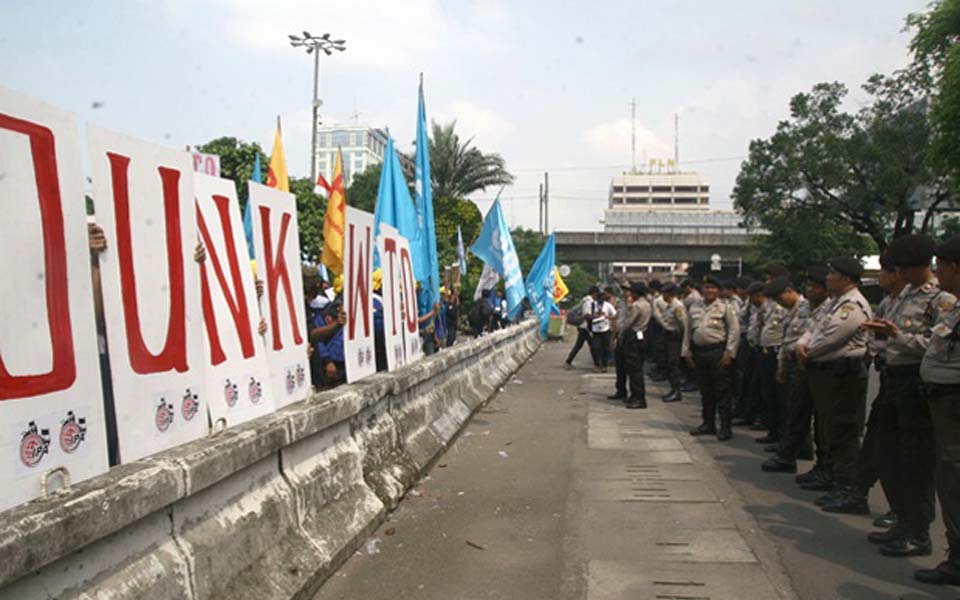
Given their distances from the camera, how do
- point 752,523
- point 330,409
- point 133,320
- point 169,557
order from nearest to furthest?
point 169,557 → point 133,320 → point 330,409 → point 752,523

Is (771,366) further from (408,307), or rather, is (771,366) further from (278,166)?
(278,166)

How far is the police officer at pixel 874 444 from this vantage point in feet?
18.0

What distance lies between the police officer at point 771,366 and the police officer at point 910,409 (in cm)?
371

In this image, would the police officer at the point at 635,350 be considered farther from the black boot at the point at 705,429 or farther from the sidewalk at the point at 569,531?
the sidewalk at the point at 569,531

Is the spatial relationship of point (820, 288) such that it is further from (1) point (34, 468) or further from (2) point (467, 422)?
(1) point (34, 468)

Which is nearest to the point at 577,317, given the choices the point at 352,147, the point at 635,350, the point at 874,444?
the point at 635,350

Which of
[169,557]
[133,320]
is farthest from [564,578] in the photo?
[133,320]

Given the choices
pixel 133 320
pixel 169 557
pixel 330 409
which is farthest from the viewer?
pixel 330 409

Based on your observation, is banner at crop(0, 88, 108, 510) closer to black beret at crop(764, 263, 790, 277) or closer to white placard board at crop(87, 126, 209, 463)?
white placard board at crop(87, 126, 209, 463)

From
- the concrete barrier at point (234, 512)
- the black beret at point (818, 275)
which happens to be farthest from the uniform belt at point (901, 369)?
the concrete barrier at point (234, 512)

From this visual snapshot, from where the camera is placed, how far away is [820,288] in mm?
7879

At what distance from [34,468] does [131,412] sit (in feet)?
2.01

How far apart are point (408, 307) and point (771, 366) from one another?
4.32 meters

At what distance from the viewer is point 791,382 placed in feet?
26.9
